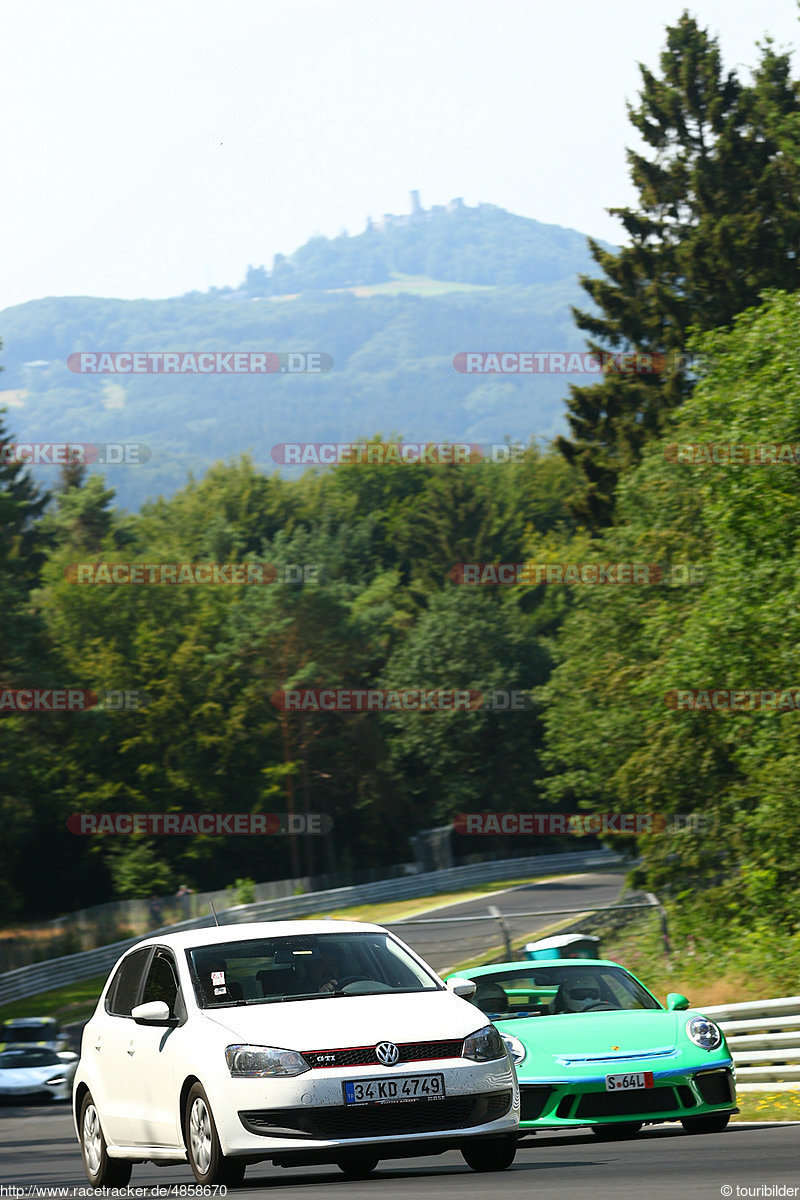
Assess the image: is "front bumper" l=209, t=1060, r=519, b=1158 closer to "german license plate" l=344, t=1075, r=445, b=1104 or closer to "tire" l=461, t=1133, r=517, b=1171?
"german license plate" l=344, t=1075, r=445, b=1104

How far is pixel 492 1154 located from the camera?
9.20 m

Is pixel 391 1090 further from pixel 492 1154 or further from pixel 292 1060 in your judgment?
pixel 492 1154

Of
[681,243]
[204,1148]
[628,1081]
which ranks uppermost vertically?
[681,243]

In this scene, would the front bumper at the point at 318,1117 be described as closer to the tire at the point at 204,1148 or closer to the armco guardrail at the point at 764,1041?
the tire at the point at 204,1148

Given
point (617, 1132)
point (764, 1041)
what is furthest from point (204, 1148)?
point (764, 1041)

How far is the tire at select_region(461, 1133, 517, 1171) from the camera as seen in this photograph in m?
8.97

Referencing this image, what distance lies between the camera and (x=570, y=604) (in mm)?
91938

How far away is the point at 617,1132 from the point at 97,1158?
169 inches

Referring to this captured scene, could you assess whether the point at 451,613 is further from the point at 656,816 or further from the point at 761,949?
the point at 761,949

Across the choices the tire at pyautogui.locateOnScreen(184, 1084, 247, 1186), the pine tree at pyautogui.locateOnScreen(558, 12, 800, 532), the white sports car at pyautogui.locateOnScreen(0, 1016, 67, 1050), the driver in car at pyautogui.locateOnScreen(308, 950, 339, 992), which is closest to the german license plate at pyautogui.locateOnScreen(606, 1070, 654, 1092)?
the driver in car at pyautogui.locateOnScreen(308, 950, 339, 992)

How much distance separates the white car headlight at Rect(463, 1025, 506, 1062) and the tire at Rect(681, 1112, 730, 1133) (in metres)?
3.30

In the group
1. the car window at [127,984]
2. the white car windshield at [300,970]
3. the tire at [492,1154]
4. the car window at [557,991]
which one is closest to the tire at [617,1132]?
the car window at [557,991]

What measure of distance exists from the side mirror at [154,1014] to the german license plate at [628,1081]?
3.42 meters

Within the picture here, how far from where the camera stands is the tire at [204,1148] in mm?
8359
